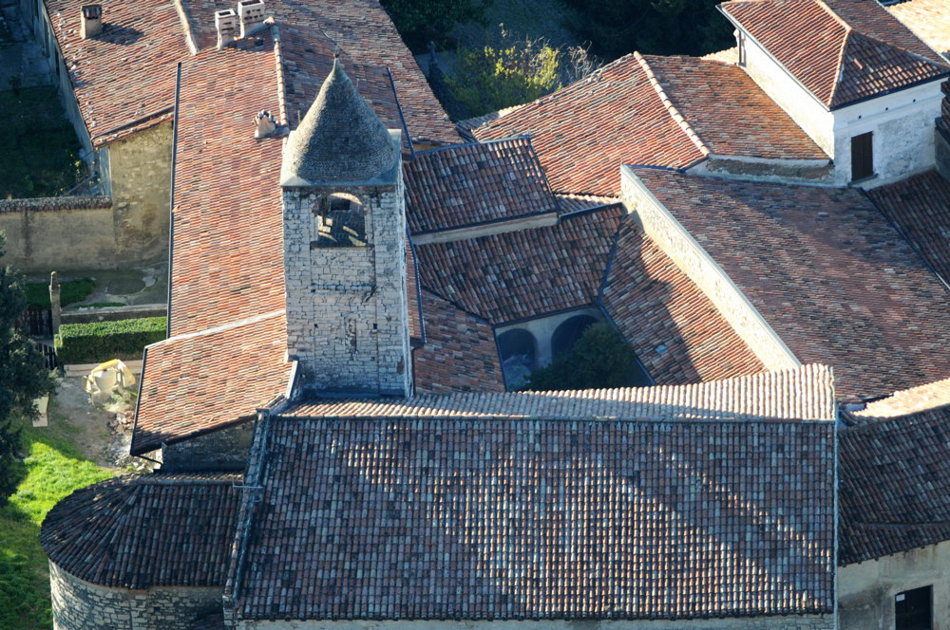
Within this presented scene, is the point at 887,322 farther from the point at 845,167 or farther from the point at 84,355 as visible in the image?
the point at 84,355

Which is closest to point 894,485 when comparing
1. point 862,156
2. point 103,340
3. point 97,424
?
point 862,156

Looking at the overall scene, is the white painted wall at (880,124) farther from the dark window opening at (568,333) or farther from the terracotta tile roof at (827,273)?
the dark window opening at (568,333)

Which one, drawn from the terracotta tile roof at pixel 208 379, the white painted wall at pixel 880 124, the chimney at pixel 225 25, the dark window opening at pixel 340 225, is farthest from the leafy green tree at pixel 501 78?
the dark window opening at pixel 340 225

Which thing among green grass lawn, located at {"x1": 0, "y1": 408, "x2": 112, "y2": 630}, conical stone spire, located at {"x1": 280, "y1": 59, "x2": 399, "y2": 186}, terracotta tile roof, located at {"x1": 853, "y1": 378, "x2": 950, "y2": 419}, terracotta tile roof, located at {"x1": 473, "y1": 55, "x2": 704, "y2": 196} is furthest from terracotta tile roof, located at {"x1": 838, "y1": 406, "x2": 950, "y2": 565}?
green grass lawn, located at {"x1": 0, "y1": 408, "x2": 112, "y2": 630}

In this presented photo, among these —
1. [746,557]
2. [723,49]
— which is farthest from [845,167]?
[746,557]

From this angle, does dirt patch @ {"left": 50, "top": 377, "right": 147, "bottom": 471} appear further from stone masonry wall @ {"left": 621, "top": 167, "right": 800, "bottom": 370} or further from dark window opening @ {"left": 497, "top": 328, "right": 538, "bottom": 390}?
stone masonry wall @ {"left": 621, "top": 167, "right": 800, "bottom": 370}

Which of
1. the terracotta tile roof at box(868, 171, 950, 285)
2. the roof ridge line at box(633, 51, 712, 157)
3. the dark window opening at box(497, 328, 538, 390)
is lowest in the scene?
the dark window opening at box(497, 328, 538, 390)

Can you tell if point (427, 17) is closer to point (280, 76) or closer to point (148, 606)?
point (280, 76)
